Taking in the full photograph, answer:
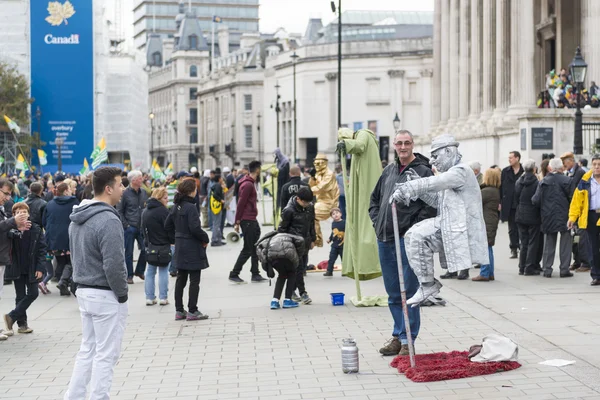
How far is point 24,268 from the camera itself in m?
11.9

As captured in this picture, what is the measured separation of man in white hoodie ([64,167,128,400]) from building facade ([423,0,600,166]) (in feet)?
71.0

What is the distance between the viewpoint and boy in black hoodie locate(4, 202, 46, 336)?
464 inches

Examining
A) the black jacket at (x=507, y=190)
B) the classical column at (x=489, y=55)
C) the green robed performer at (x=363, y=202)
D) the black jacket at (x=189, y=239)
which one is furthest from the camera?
the classical column at (x=489, y=55)

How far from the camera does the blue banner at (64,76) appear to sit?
6238 cm

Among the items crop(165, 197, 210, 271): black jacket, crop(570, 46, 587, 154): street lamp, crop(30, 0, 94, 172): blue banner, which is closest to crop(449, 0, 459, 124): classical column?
crop(570, 46, 587, 154): street lamp

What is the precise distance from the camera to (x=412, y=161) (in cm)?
949

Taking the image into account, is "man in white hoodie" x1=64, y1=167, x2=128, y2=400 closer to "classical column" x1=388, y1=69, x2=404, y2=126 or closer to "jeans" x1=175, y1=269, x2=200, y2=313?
"jeans" x1=175, y1=269, x2=200, y2=313

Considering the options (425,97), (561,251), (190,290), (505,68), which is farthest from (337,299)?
(425,97)

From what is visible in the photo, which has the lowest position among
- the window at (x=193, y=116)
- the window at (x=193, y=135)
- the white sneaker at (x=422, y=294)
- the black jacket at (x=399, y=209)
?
the white sneaker at (x=422, y=294)

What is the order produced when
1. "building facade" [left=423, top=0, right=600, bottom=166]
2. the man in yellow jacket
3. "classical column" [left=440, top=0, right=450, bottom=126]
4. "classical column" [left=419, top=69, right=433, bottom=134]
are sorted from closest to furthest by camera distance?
the man in yellow jacket
"building facade" [left=423, top=0, right=600, bottom=166]
"classical column" [left=440, top=0, right=450, bottom=126]
"classical column" [left=419, top=69, right=433, bottom=134]

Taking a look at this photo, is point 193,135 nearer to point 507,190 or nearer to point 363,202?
point 507,190

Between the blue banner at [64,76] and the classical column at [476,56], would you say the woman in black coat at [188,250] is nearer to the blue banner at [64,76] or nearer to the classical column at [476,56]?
the classical column at [476,56]

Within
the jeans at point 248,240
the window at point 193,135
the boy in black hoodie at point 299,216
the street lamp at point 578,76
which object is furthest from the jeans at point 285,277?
the window at point 193,135

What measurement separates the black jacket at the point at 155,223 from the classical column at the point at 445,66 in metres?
35.2
